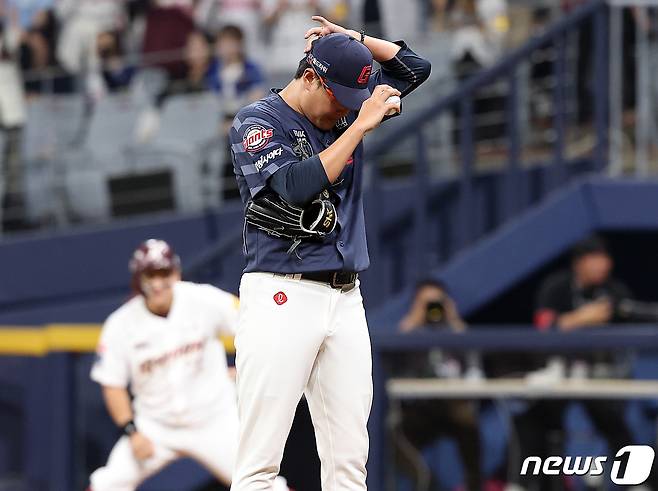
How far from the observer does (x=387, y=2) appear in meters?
11.2

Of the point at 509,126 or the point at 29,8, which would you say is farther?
the point at 29,8

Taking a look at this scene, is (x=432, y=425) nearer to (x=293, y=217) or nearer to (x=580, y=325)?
(x=580, y=325)

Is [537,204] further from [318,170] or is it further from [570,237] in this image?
[318,170]

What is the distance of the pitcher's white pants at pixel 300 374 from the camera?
16.8 ft

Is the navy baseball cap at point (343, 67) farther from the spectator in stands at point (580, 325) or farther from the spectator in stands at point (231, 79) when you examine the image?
the spectator in stands at point (231, 79)

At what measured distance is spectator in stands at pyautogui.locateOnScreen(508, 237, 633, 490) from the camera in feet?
25.2

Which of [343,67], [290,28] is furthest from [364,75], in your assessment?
[290,28]

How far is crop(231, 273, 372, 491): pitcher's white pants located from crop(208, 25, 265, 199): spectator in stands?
5.83m

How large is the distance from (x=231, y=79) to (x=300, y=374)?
628 cm

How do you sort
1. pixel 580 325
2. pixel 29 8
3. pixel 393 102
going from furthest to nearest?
pixel 29 8 < pixel 580 325 < pixel 393 102

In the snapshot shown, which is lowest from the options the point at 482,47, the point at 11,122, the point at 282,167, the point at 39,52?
the point at 282,167

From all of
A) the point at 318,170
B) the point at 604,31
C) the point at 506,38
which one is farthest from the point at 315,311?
the point at 506,38

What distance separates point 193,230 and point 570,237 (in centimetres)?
291

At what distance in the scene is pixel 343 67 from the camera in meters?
4.98
